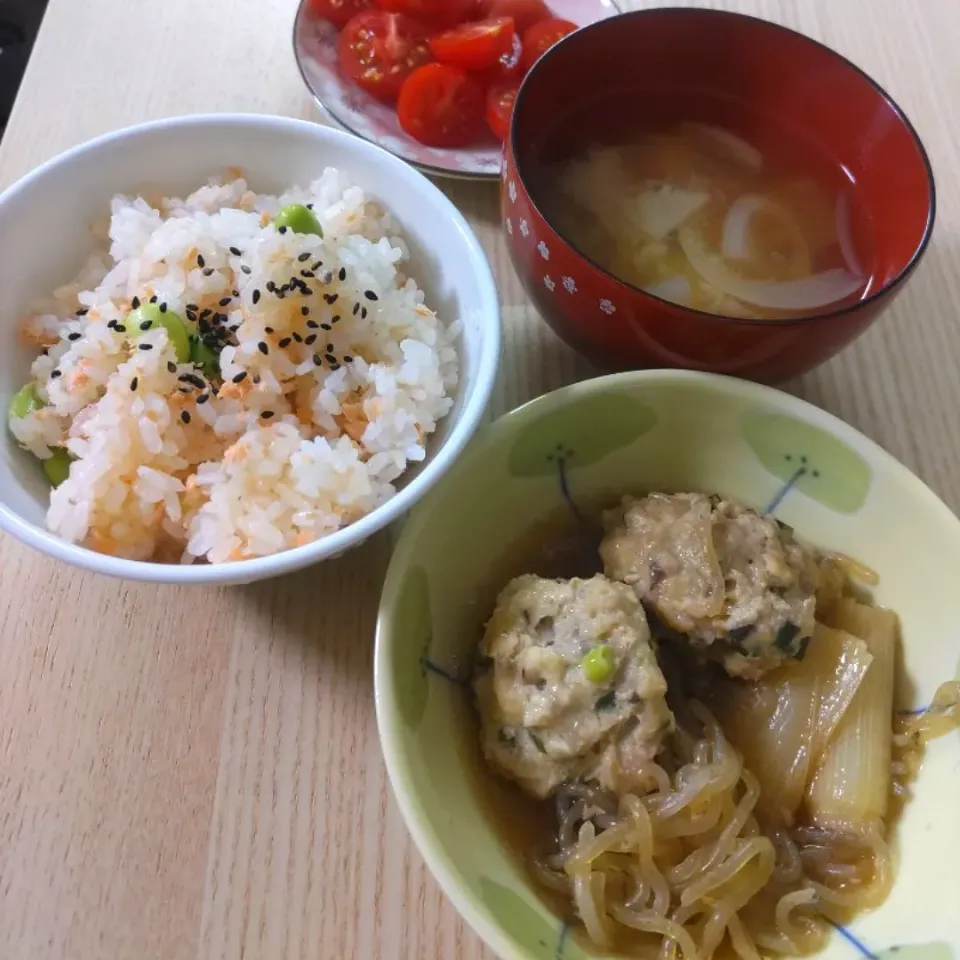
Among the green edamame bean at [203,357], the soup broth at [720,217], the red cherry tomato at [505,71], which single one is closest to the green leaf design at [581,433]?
the soup broth at [720,217]

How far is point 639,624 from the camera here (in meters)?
0.96

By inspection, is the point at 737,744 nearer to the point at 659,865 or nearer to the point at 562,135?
the point at 659,865

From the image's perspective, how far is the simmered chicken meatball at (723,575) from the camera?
0.99 m

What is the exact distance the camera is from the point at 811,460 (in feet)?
3.54

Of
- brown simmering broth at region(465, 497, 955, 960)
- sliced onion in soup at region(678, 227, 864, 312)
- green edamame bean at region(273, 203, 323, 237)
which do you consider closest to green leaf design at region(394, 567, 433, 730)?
brown simmering broth at region(465, 497, 955, 960)

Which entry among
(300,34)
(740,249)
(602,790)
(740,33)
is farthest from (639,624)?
(300,34)

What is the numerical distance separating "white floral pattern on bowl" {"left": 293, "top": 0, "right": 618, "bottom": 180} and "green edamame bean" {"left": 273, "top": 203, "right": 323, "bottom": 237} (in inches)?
16.0

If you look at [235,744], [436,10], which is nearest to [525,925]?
[235,744]

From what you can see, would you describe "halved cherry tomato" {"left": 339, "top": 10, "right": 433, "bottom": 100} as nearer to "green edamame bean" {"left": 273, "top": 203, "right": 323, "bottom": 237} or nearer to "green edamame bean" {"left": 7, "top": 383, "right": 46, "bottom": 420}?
"green edamame bean" {"left": 273, "top": 203, "right": 323, "bottom": 237}

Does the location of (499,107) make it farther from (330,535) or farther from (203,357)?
(330,535)

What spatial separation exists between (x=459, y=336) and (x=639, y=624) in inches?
18.4

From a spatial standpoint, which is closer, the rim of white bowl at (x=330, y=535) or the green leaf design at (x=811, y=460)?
the rim of white bowl at (x=330, y=535)

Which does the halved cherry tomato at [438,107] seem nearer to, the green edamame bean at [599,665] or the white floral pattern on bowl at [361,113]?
the white floral pattern on bowl at [361,113]

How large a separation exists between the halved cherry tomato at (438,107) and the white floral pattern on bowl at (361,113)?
2 cm
